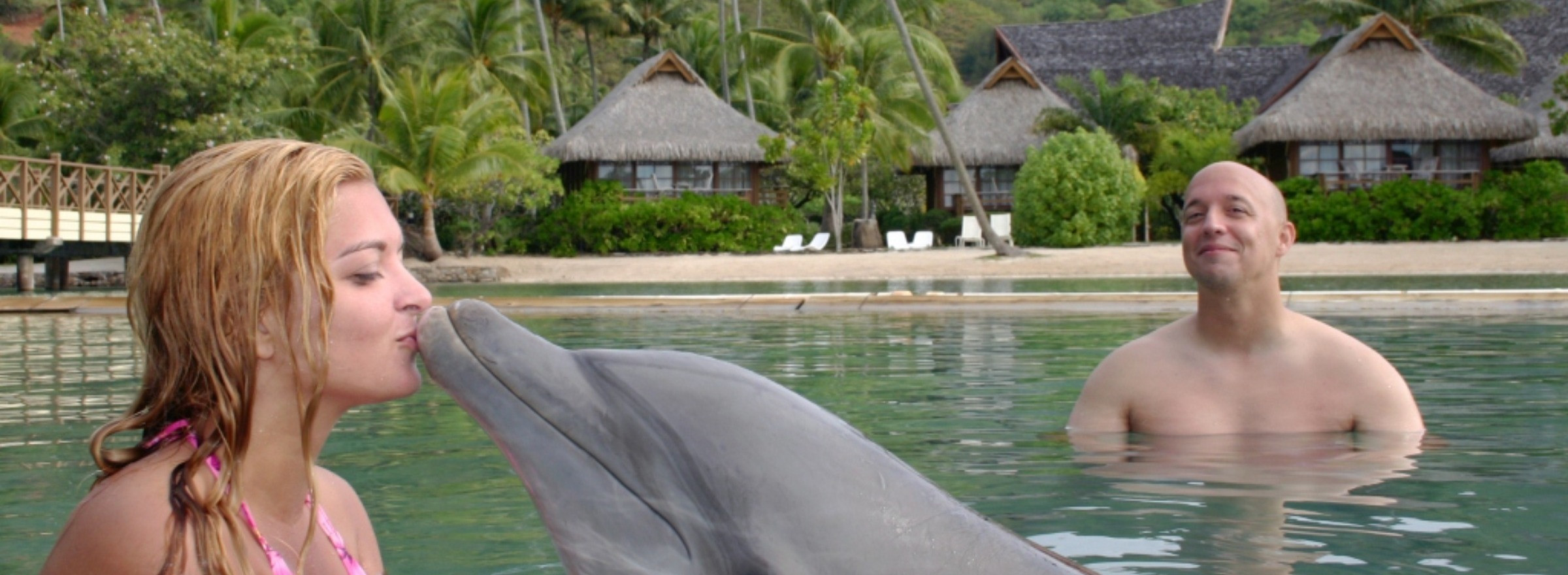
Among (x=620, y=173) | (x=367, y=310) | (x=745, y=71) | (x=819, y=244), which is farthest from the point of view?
(x=745, y=71)

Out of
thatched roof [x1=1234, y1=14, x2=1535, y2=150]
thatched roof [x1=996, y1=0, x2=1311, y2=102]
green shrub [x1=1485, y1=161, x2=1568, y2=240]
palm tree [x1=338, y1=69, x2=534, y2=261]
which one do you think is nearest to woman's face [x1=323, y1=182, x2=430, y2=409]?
palm tree [x1=338, y1=69, x2=534, y2=261]

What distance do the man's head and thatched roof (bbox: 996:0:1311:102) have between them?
37418 millimetres

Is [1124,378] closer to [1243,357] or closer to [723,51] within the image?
[1243,357]

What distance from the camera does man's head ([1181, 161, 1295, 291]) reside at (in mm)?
3748

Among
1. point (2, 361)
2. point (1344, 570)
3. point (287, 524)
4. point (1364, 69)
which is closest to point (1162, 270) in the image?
point (1364, 69)

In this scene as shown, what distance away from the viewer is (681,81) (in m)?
34.9

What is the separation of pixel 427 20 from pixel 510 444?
37877 millimetres

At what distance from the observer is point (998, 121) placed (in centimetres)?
3675

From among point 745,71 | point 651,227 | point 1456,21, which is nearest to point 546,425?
point 651,227

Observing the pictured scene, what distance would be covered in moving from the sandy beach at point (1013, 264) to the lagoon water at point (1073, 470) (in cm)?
1385

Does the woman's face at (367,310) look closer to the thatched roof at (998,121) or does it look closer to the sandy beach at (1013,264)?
the sandy beach at (1013,264)

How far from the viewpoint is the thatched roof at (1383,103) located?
30.9m

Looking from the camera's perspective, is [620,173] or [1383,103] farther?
[620,173]

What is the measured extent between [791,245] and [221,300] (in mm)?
28070
